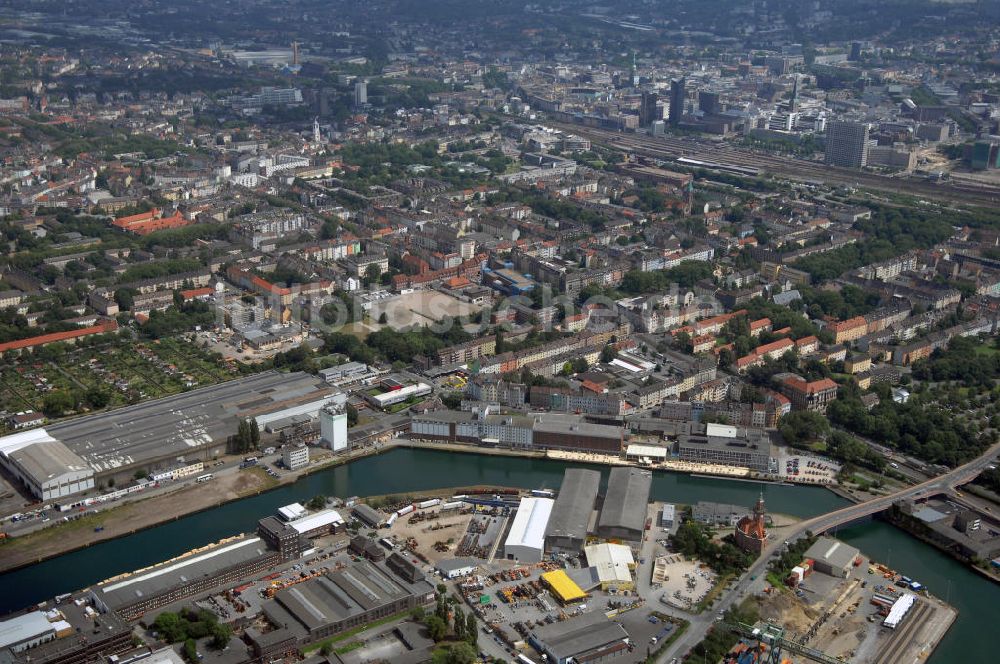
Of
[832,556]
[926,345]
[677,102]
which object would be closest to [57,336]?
[832,556]

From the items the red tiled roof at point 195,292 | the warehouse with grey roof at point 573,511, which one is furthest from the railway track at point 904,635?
the red tiled roof at point 195,292

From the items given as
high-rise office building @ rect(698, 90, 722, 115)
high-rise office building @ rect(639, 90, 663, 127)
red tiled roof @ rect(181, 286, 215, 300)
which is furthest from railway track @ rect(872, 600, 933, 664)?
high-rise office building @ rect(698, 90, 722, 115)

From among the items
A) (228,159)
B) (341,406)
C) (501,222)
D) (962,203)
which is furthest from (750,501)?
(228,159)

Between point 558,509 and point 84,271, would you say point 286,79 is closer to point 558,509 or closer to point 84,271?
point 84,271

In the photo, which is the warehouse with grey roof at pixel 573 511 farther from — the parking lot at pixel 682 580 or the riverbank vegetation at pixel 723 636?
the riverbank vegetation at pixel 723 636

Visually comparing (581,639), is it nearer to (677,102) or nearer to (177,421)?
(177,421)

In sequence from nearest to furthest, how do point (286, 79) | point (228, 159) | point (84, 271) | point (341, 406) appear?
point (341, 406) → point (84, 271) → point (228, 159) → point (286, 79)
